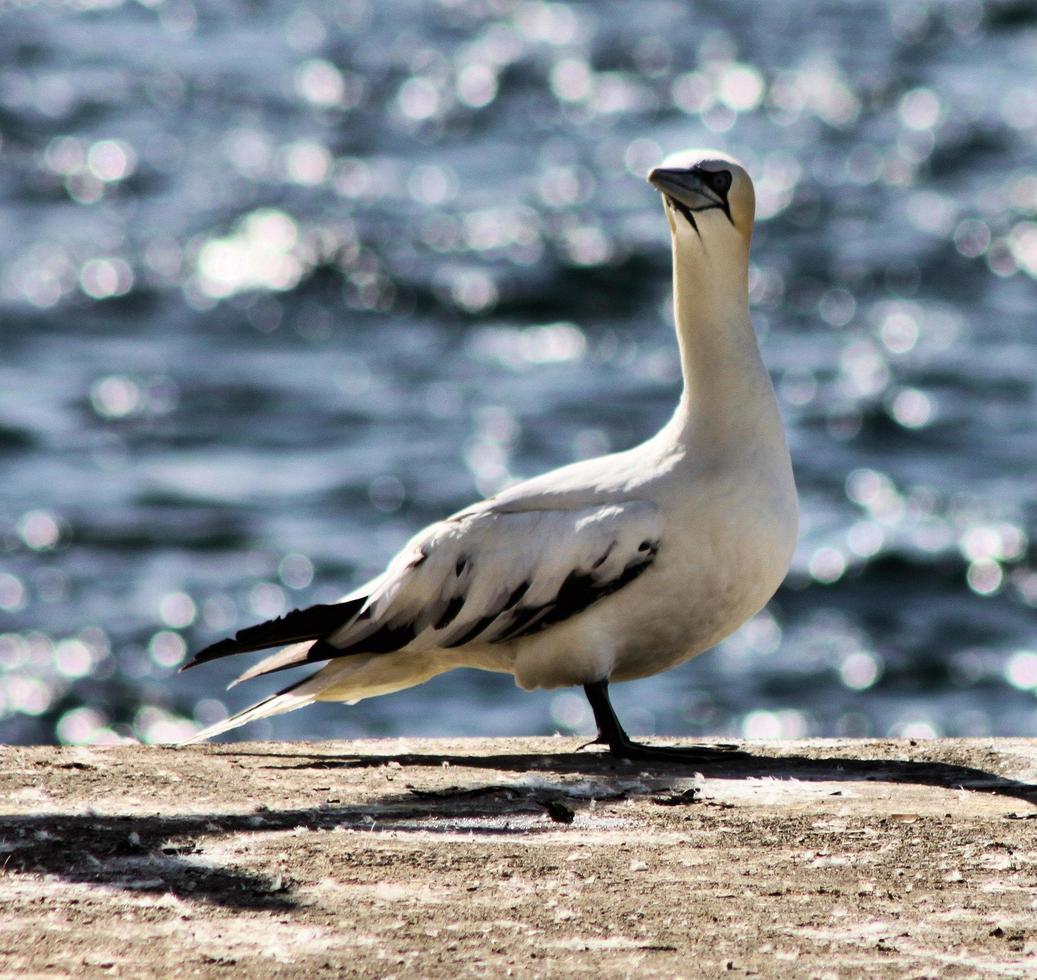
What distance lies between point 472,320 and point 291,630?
2141cm

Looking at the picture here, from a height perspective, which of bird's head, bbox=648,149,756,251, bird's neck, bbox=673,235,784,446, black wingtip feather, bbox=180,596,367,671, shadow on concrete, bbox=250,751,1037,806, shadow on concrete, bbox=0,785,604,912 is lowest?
shadow on concrete, bbox=250,751,1037,806

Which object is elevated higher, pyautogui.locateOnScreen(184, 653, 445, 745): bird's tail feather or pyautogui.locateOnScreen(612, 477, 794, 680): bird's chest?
pyautogui.locateOnScreen(612, 477, 794, 680): bird's chest

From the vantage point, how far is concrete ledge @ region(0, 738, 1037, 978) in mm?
5129

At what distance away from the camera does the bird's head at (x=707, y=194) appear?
7.95 meters

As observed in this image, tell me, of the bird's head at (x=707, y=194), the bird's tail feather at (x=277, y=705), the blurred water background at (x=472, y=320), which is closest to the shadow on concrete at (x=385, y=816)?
the bird's tail feather at (x=277, y=705)

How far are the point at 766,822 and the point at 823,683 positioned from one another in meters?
13.5

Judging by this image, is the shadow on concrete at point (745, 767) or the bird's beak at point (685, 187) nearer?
the shadow on concrete at point (745, 767)

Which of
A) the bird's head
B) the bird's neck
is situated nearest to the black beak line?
the bird's head

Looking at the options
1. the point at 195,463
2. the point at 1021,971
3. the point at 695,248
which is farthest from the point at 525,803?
the point at 195,463

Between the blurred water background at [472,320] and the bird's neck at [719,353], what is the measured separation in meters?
10.4

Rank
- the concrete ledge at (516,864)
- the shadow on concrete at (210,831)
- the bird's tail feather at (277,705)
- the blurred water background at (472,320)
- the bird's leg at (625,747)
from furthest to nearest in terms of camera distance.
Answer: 1. the blurred water background at (472,320)
2. the bird's tail feather at (277,705)
3. the bird's leg at (625,747)
4. the shadow on concrete at (210,831)
5. the concrete ledge at (516,864)

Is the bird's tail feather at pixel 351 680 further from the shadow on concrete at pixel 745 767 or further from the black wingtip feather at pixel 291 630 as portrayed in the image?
the shadow on concrete at pixel 745 767

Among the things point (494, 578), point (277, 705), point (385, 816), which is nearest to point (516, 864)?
point (385, 816)

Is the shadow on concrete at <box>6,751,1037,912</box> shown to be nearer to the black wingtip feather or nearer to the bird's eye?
the black wingtip feather
